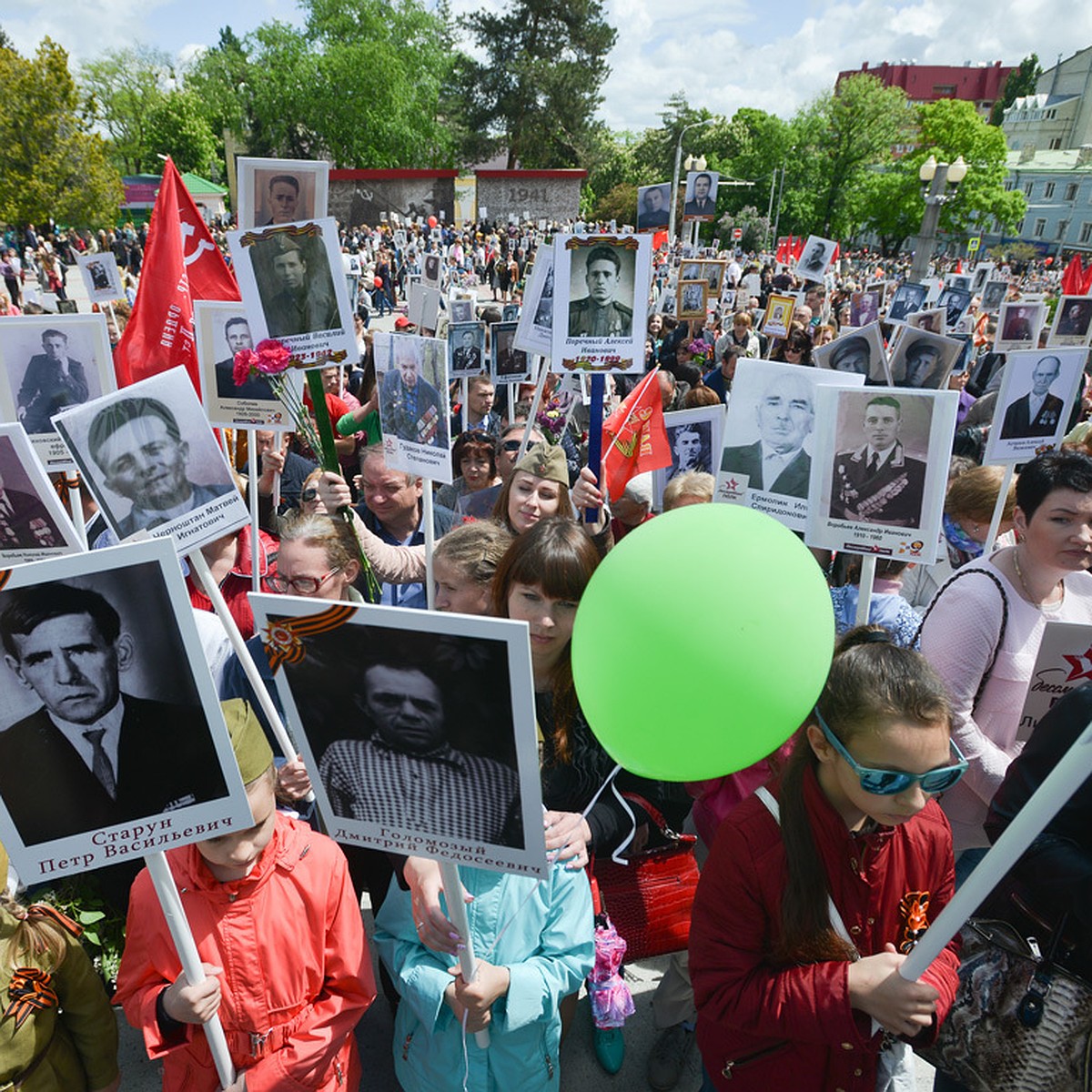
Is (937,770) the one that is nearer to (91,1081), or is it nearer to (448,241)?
(91,1081)

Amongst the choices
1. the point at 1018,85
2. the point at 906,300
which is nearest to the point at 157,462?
the point at 906,300

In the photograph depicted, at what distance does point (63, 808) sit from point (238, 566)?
2.29m

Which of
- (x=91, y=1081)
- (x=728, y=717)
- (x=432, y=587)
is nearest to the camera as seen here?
(x=728, y=717)

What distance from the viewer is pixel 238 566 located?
378cm

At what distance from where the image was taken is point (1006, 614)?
2.60 meters

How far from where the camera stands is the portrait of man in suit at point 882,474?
258 centimetres

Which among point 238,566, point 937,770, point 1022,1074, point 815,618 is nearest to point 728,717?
point 815,618

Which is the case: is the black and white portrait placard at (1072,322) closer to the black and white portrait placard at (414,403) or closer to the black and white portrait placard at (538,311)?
the black and white portrait placard at (538,311)

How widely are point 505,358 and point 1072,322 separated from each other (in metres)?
5.25

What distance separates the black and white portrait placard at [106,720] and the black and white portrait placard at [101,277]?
10277 mm

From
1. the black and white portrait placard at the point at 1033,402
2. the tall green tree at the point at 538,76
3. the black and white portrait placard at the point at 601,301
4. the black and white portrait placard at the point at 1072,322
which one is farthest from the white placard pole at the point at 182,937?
the tall green tree at the point at 538,76

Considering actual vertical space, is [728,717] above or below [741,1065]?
above

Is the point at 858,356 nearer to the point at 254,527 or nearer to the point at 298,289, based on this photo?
the point at 298,289

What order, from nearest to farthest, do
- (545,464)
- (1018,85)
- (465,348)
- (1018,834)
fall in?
1. (1018,834)
2. (545,464)
3. (465,348)
4. (1018,85)
